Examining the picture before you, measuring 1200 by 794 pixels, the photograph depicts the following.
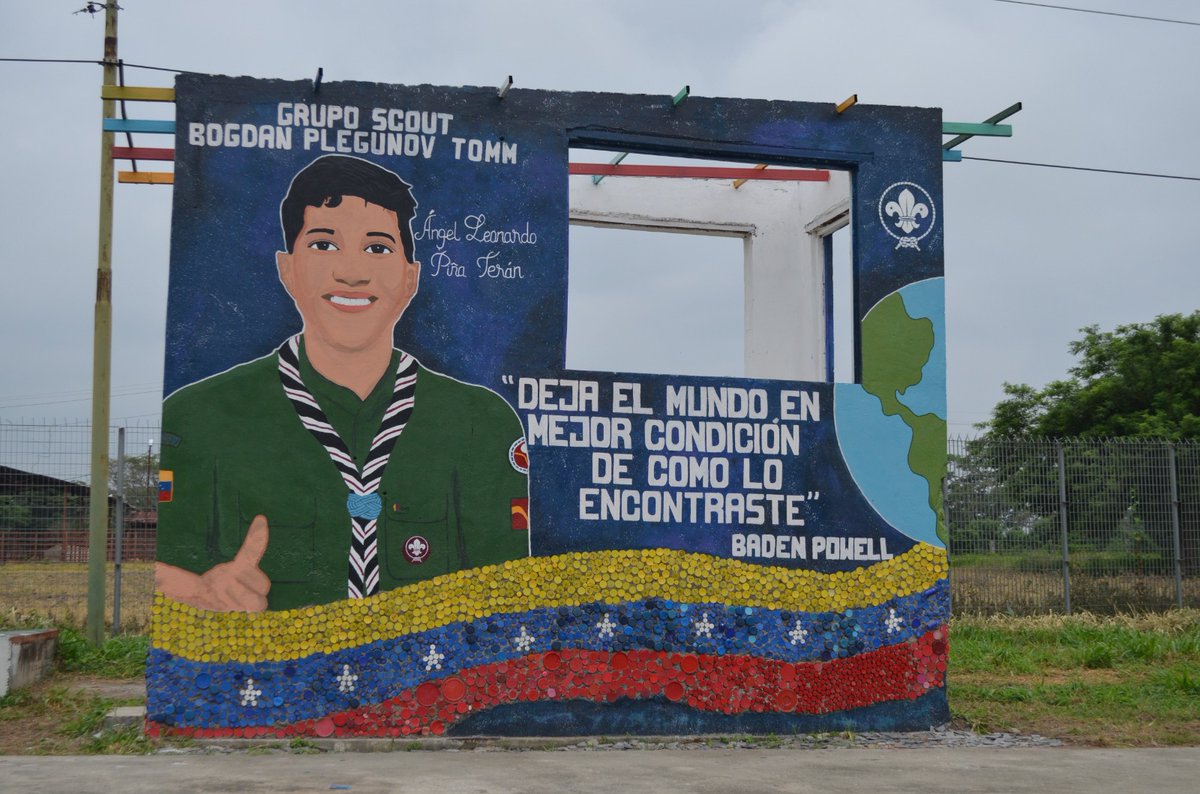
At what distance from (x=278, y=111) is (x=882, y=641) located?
238 inches

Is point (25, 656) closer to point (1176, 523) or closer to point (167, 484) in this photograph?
point (167, 484)

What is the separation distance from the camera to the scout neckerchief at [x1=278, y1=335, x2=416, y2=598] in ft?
27.0

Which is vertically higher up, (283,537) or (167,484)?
(167,484)

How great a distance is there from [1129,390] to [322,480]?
2179cm

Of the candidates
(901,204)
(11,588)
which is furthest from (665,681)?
(11,588)

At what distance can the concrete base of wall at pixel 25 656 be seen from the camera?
31.9 ft

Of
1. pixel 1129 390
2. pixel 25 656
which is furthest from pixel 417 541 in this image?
pixel 1129 390

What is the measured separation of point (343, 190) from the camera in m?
8.51

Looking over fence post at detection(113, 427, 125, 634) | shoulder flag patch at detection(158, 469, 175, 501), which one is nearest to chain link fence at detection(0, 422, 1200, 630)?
fence post at detection(113, 427, 125, 634)

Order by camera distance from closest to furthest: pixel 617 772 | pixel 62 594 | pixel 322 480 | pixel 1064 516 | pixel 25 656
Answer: pixel 617 772, pixel 322 480, pixel 25 656, pixel 62 594, pixel 1064 516

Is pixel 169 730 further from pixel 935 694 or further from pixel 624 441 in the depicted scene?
pixel 935 694

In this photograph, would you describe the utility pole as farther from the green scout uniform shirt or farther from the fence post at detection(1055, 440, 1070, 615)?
the fence post at detection(1055, 440, 1070, 615)

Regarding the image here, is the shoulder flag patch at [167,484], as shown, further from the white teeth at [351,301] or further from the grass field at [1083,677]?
the grass field at [1083,677]

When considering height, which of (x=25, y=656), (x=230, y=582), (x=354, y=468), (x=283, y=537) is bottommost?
(x=25, y=656)
